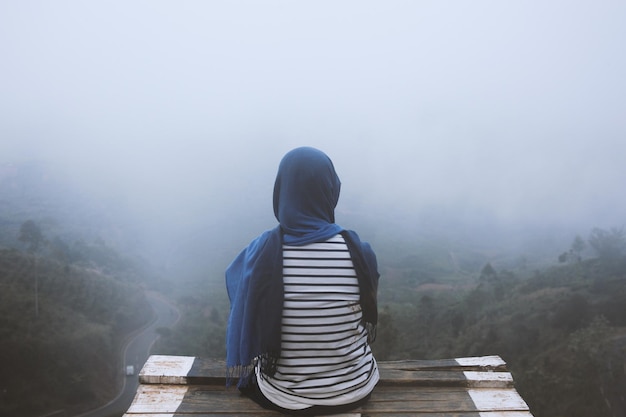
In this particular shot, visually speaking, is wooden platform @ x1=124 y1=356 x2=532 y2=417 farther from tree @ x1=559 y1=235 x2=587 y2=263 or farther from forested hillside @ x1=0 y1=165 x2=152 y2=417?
tree @ x1=559 y1=235 x2=587 y2=263

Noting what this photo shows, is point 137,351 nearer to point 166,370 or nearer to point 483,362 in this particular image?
point 166,370

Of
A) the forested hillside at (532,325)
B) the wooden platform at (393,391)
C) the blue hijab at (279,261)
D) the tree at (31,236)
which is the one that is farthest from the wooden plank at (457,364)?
the tree at (31,236)

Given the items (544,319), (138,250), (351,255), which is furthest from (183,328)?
(351,255)

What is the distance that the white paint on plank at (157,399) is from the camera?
5.86 ft

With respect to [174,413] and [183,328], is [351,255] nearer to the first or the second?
[174,413]

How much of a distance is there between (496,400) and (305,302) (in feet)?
3.76

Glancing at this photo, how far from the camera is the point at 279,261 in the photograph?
1.47 metres

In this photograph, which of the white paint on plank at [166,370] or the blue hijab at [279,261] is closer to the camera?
the blue hijab at [279,261]

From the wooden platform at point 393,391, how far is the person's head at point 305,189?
0.77 m

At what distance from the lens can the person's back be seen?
147 centimetres

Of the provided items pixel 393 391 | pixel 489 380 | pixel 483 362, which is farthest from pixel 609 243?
pixel 393 391

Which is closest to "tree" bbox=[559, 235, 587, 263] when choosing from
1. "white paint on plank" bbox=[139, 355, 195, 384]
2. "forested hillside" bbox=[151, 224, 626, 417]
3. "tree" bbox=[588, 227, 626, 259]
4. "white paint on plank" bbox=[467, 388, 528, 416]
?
"forested hillside" bbox=[151, 224, 626, 417]

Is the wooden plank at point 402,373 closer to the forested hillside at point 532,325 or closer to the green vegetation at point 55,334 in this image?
the forested hillside at point 532,325

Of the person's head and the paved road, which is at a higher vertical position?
the person's head
